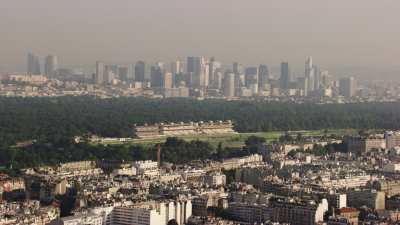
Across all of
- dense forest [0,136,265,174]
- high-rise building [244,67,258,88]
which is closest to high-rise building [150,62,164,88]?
high-rise building [244,67,258,88]

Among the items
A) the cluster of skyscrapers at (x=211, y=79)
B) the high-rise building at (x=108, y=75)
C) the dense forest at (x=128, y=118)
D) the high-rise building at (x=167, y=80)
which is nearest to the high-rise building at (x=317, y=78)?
the cluster of skyscrapers at (x=211, y=79)

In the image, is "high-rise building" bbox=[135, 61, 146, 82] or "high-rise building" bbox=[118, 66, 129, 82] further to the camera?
"high-rise building" bbox=[118, 66, 129, 82]

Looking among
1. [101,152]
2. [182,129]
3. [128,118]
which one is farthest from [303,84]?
[101,152]

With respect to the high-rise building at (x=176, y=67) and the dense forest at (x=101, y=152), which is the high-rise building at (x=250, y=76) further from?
the dense forest at (x=101, y=152)

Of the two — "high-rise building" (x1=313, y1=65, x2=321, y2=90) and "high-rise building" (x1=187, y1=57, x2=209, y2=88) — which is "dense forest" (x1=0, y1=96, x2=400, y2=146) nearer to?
"high-rise building" (x1=187, y1=57, x2=209, y2=88)

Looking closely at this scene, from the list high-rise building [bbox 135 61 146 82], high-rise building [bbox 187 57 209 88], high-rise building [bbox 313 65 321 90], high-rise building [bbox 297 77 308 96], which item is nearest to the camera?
high-rise building [bbox 297 77 308 96]

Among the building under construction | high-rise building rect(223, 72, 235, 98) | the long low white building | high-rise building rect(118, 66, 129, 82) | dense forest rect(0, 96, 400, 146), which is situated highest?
high-rise building rect(118, 66, 129, 82)

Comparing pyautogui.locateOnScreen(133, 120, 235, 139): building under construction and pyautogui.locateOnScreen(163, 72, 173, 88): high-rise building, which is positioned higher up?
pyautogui.locateOnScreen(163, 72, 173, 88): high-rise building
